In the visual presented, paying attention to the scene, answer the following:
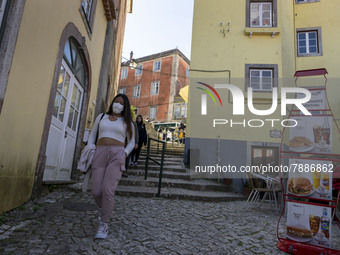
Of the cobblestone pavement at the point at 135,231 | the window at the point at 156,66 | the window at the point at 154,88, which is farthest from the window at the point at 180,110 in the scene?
the cobblestone pavement at the point at 135,231

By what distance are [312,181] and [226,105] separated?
6845 mm

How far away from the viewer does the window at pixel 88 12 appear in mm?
5906

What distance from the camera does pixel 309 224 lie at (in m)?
3.02

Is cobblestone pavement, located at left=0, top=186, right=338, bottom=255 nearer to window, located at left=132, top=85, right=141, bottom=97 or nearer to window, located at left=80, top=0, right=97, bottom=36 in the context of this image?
window, located at left=80, top=0, right=97, bottom=36

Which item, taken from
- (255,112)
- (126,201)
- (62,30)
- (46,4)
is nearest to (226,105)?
(255,112)

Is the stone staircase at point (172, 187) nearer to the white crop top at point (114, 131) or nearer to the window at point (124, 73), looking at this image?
the white crop top at point (114, 131)

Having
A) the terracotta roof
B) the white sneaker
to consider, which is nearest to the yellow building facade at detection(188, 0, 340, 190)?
the white sneaker

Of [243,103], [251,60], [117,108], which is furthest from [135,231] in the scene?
[251,60]

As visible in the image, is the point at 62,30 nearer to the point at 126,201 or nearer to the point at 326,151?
the point at 126,201

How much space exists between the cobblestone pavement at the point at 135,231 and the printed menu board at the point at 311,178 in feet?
2.71

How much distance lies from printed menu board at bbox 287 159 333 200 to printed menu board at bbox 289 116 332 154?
6.4 inches

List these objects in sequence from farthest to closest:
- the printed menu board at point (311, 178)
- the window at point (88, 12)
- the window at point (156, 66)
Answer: the window at point (156, 66)
the window at point (88, 12)
the printed menu board at point (311, 178)

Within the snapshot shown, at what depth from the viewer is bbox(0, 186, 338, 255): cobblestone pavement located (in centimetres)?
263

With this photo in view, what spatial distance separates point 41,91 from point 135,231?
265 centimetres
